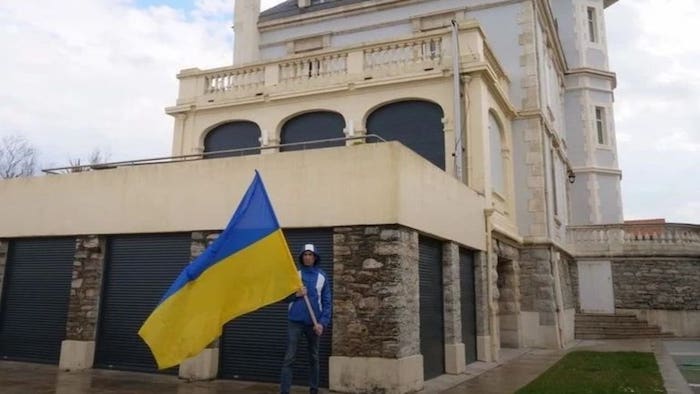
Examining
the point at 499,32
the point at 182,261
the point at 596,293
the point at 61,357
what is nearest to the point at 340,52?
the point at 499,32

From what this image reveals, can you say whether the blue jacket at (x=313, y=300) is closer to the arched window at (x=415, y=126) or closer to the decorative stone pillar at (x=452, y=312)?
the decorative stone pillar at (x=452, y=312)

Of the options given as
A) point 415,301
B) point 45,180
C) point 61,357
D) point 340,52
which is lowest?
point 61,357

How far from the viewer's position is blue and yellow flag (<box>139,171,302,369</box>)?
656 centimetres

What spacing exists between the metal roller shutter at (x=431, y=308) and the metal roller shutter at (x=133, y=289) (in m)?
4.23

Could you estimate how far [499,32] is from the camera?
17.9 meters

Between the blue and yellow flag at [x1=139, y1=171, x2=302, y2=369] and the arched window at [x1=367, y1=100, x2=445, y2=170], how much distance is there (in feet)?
23.8

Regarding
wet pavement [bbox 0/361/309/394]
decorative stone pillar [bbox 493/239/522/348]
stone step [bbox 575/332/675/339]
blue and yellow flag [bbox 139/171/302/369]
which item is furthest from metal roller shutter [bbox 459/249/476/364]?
stone step [bbox 575/332/675/339]

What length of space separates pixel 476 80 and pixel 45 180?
963 cm

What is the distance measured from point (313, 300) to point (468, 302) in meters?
5.87

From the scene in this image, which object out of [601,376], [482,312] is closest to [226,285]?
[601,376]

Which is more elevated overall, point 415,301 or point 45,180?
point 45,180

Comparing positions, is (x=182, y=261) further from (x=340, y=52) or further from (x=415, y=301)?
(x=340, y=52)

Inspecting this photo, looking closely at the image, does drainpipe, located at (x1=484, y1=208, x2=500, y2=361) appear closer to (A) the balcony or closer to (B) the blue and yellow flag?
(A) the balcony

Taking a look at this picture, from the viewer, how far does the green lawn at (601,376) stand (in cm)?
877
